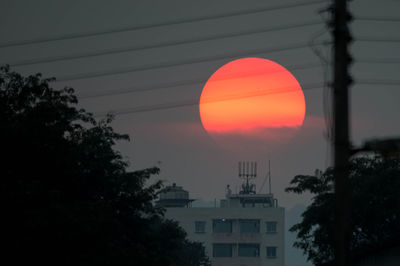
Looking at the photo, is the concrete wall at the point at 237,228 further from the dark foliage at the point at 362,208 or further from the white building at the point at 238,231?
the dark foliage at the point at 362,208

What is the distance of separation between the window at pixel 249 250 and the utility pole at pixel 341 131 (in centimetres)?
15167

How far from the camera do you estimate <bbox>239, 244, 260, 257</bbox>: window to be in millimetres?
165250

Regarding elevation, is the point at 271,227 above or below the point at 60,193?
above

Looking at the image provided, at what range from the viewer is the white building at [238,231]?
6506 inches

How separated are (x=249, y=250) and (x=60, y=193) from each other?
443ft

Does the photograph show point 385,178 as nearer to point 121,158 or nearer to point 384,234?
point 384,234

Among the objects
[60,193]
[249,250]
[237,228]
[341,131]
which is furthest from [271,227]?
[341,131]

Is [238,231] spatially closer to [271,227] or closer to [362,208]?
[271,227]

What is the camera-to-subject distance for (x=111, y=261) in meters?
36.2

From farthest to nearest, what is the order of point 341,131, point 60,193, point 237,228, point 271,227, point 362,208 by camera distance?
point 271,227
point 237,228
point 362,208
point 60,193
point 341,131

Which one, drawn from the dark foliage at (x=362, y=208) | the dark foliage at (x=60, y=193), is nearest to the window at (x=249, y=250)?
the dark foliage at (x=362, y=208)

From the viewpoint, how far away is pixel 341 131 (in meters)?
15.0

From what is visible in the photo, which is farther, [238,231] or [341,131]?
[238,231]

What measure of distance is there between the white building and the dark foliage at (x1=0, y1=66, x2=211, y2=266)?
120067 mm
